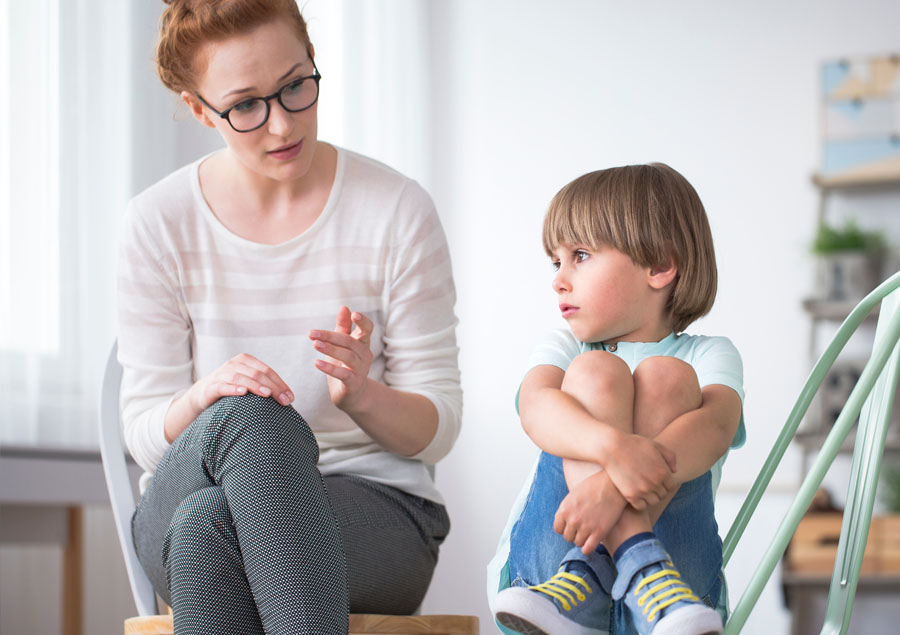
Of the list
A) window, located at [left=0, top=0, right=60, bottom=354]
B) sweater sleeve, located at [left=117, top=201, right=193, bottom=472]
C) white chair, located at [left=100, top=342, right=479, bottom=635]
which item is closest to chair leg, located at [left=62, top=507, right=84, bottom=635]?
window, located at [left=0, top=0, right=60, bottom=354]

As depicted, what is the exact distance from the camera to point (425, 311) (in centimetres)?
130

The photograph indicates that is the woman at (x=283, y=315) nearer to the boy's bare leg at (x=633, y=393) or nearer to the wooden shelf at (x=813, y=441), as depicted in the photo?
the boy's bare leg at (x=633, y=393)

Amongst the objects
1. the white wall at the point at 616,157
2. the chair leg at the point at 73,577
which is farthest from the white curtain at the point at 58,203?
the white wall at the point at 616,157

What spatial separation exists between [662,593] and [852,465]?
0.31m

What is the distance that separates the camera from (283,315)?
4.16 ft

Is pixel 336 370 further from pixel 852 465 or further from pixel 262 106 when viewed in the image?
pixel 852 465

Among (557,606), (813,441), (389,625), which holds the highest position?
(557,606)

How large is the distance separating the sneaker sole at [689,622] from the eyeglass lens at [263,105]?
2.45ft

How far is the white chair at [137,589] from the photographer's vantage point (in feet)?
3.46

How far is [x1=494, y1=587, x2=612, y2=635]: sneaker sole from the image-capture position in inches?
30.4

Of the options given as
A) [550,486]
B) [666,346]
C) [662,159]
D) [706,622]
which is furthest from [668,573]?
[662,159]

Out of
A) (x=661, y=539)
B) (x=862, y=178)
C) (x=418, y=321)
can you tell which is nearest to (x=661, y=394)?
(x=661, y=539)

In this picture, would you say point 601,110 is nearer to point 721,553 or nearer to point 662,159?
point 662,159

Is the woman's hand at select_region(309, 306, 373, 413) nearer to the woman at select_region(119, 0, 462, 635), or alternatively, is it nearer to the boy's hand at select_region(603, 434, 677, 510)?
the woman at select_region(119, 0, 462, 635)
